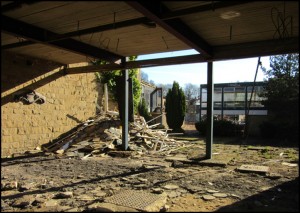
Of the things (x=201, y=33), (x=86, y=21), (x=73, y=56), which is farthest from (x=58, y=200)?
(x=73, y=56)

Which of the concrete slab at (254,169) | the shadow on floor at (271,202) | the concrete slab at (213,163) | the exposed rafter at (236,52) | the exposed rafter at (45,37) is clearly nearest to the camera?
the shadow on floor at (271,202)

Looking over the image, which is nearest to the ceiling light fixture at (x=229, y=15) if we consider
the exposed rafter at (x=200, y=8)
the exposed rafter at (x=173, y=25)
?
the exposed rafter at (x=200, y=8)

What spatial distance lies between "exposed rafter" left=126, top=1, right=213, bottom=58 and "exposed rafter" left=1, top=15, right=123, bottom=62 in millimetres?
2913

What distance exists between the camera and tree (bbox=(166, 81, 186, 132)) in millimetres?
21203

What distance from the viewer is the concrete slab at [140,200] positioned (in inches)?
179

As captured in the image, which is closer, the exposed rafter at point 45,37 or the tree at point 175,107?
the exposed rafter at point 45,37

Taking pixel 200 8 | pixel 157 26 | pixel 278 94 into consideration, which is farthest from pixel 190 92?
pixel 200 8

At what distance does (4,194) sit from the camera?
17.7ft

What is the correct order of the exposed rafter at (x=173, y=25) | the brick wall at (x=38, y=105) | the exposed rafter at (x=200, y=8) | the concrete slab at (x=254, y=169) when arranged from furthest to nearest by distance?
the brick wall at (x=38, y=105)
the concrete slab at (x=254, y=169)
the exposed rafter at (x=173, y=25)
the exposed rafter at (x=200, y=8)

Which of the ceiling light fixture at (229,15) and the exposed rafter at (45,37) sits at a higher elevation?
the ceiling light fixture at (229,15)

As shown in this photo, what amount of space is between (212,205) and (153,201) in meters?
1.06

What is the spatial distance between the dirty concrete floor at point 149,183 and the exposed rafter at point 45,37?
339 cm

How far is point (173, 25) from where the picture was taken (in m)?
5.70

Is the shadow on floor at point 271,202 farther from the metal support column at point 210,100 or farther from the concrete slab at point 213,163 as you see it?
the metal support column at point 210,100
